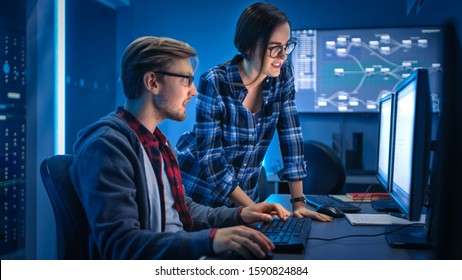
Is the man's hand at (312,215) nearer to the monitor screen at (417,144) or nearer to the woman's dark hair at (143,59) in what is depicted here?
the monitor screen at (417,144)

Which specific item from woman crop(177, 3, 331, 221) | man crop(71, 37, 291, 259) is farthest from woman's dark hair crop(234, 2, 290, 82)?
man crop(71, 37, 291, 259)

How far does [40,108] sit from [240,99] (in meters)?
1.28

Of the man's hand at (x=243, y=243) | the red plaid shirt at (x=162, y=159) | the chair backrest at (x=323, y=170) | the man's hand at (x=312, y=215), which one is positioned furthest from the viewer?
the chair backrest at (x=323, y=170)

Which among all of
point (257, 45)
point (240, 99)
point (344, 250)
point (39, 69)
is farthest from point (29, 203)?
point (344, 250)

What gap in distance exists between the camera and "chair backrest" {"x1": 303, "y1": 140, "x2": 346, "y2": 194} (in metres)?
2.18

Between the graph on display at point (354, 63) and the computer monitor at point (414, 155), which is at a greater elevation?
the graph on display at point (354, 63)

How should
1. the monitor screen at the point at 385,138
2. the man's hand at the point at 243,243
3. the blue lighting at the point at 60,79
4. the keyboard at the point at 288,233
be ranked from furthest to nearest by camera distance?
the blue lighting at the point at 60,79
the monitor screen at the point at 385,138
the keyboard at the point at 288,233
the man's hand at the point at 243,243

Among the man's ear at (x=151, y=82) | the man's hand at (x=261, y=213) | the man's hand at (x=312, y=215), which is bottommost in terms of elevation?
the man's hand at (x=312, y=215)

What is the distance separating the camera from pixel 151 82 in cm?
106

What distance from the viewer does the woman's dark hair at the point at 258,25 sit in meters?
1.41

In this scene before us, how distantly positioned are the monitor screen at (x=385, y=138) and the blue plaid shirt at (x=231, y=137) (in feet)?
0.87

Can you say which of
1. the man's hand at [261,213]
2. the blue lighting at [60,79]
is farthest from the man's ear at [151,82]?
the blue lighting at [60,79]

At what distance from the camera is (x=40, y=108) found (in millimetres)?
2318

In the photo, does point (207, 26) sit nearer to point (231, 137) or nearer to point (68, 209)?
point (231, 137)
